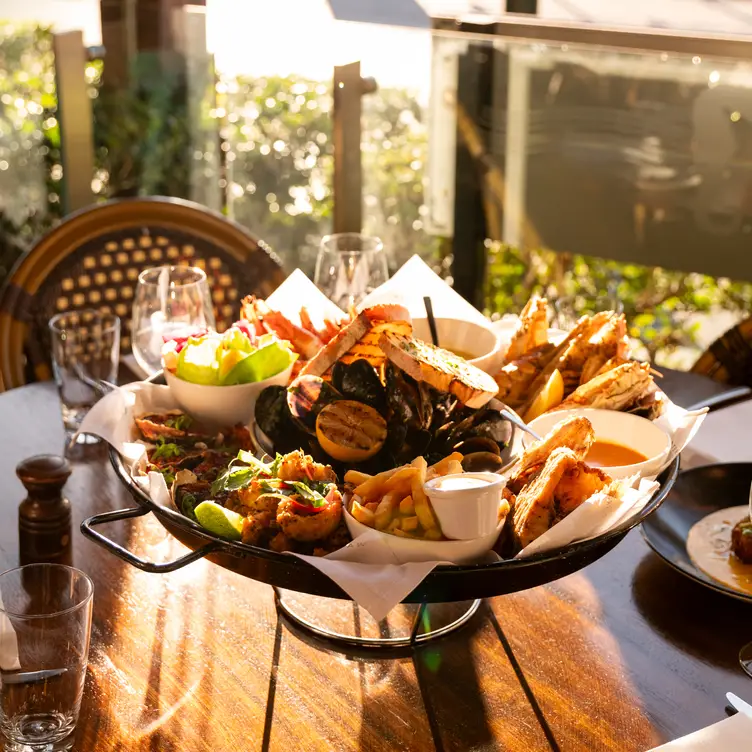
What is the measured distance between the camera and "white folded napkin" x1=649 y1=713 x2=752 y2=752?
114 centimetres

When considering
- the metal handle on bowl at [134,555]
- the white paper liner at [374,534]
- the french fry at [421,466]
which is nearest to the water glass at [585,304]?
the white paper liner at [374,534]

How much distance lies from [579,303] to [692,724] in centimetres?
227

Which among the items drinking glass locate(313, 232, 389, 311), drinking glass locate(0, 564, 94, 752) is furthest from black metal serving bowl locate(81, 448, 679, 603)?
drinking glass locate(313, 232, 389, 311)

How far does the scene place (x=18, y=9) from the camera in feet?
13.9

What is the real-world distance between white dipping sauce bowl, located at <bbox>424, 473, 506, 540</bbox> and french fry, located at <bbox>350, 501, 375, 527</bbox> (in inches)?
3.2

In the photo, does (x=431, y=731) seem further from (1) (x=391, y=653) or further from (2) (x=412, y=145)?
(2) (x=412, y=145)

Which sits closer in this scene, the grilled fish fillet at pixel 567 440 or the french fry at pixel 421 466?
the french fry at pixel 421 466

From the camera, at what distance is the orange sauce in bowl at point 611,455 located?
1.49 metres

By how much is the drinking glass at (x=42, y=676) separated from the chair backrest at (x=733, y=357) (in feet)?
5.22

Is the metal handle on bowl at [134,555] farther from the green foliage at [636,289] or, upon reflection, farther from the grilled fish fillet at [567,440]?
the green foliage at [636,289]

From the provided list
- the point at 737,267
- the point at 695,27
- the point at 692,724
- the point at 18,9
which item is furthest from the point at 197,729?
the point at 18,9

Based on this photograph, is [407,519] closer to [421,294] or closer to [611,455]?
[611,455]

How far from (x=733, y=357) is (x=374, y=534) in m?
1.42

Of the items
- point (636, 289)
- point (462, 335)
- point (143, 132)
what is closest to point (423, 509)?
point (462, 335)
